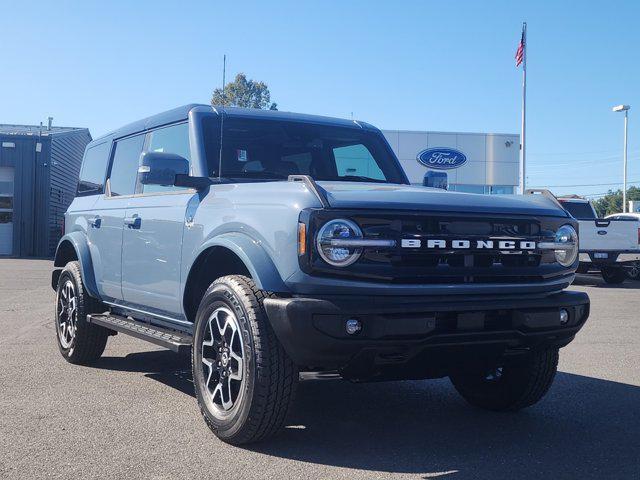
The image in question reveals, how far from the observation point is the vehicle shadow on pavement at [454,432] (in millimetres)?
3922

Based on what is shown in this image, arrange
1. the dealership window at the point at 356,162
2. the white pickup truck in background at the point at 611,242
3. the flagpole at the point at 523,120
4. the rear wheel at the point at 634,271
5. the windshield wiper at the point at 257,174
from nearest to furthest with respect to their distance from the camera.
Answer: the windshield wiper at the point at 257,174, the dealership window at the point at 356,162, the white pickup truck in background at the point at 611,242, the rear wheel at the point at 634,271, the flagpole at the point at 523,120

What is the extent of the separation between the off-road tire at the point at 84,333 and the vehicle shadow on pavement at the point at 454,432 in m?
0.65

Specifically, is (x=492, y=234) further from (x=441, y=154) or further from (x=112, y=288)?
(x=441, y=154)

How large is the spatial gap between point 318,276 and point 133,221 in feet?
7.74

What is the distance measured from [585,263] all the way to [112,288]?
13.1m

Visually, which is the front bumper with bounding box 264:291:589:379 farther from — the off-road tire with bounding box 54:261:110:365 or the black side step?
the off-road tire with bounding box 54:261:110:365

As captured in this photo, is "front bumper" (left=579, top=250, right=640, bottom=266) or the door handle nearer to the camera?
the door handle

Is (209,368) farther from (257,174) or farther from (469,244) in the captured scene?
(469,244)

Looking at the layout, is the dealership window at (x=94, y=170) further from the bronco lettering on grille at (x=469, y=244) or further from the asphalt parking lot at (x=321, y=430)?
the bronco lettering on grille at (x=469, y=244)

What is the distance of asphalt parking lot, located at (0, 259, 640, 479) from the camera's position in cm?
384

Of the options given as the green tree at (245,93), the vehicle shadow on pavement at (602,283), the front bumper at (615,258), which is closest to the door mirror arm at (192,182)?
the front bumper at (615,258)

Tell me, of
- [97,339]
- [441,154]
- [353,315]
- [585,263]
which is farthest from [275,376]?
[441,154]

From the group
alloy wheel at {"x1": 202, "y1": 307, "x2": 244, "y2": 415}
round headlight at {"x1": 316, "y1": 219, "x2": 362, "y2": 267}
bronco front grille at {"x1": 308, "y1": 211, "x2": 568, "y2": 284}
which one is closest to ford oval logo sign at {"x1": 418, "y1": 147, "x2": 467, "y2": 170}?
bronco front grille at {"x1": 308, "y1": 211, "x2": 568, "y2": 284}

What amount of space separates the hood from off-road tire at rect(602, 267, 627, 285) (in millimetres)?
13890
